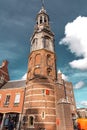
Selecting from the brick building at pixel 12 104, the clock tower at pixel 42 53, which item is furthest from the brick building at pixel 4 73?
the clock tower at pixel 42 53

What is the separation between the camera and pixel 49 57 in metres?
29.1

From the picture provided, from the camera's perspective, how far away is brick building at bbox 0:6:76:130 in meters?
22.0

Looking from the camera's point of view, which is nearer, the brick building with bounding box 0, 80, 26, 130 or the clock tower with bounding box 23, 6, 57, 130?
the clock tower with bounding box 23, 6, 57, 130

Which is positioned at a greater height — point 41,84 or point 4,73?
point 4,73

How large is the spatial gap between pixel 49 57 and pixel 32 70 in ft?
16.5

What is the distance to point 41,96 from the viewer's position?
2359 cm

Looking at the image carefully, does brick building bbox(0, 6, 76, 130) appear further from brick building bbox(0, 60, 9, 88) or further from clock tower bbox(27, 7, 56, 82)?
brick building bbox(0, 60, 9, 88)

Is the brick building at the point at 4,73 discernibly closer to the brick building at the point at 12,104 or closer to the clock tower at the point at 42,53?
the brick building at the point at 12,104

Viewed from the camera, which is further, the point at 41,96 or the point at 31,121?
the point at 41,96

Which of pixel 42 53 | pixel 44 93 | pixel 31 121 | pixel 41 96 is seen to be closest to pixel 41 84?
pixel 44 93

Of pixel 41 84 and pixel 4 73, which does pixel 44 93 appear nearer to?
pixel 41 84

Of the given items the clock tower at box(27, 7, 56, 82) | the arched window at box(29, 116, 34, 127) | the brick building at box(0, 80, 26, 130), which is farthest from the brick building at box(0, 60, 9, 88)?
the arched window at box(29, 116, 34, 127)

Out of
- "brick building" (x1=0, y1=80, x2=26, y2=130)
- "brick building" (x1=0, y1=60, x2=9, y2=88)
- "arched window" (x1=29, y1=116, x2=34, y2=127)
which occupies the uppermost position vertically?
"brick building" (x1=0, y1=60, x2=9, y2=88)

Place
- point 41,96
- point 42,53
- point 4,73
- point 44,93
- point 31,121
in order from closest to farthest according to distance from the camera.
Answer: point 31,121 → point 41,96 → point 44,93 → point 42,53 → point 4,73
